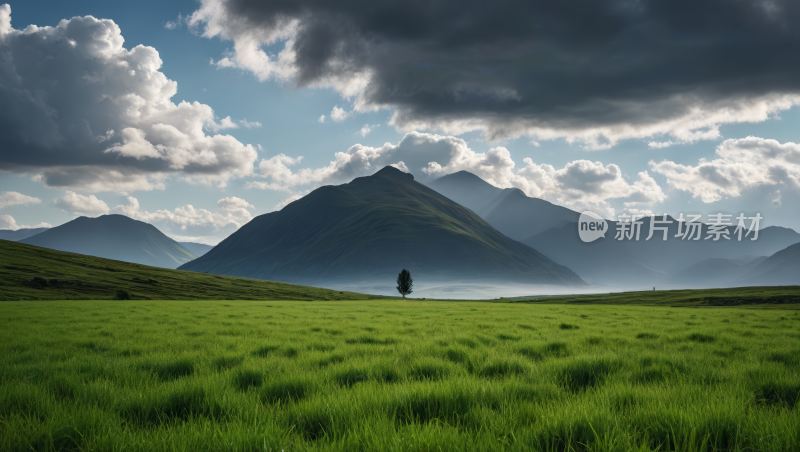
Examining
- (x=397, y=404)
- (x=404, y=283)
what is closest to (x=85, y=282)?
(x=404, y=283)

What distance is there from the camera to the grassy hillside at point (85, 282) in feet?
270

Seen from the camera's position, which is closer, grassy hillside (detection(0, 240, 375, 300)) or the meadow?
the meadow

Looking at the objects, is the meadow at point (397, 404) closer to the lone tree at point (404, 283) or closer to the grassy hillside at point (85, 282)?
the grassy hillside at point (85, 282)

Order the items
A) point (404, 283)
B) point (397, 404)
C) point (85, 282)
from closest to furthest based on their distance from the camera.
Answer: point (397, 404) → point (85, 282) → point (404, 283)

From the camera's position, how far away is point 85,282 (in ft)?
318

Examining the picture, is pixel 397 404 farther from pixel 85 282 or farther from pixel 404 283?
pixel 404 283

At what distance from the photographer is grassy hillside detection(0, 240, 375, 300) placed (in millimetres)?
82250

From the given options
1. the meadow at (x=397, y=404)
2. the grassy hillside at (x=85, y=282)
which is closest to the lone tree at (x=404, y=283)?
the grassy hillside at (x=85, y=282)

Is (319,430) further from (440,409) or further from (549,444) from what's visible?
(549,444)

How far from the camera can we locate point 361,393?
4.32m

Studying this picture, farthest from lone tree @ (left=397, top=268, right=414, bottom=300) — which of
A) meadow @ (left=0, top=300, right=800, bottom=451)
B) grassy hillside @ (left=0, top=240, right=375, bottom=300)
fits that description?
meadow @ (left=0, top=300, right=800, bottom=451)

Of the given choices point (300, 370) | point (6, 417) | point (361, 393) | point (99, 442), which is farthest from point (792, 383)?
point (6, 417)

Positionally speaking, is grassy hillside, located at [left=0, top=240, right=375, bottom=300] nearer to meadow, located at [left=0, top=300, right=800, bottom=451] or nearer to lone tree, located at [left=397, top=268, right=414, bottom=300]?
lone tree, located at [left=397, top=268, right=414, bottom=300]

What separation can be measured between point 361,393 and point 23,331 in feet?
51.2
